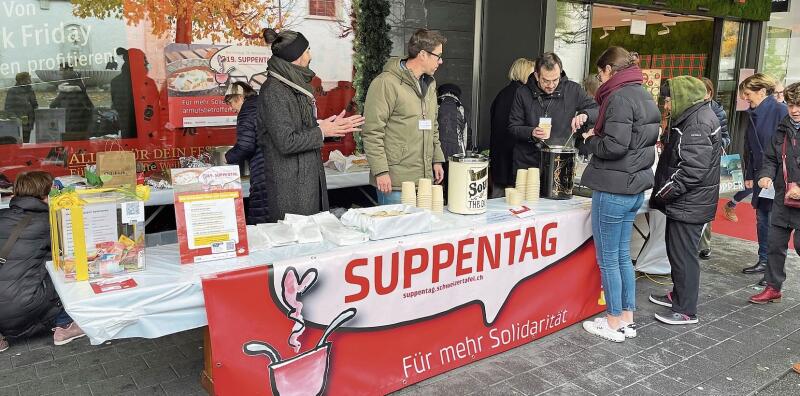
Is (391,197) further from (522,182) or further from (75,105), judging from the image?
(75,105)

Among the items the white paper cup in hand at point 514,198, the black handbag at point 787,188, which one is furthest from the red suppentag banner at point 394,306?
the black handbag at point 787,188

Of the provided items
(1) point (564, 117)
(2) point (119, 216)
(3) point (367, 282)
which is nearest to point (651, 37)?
(1) point (564, 117)

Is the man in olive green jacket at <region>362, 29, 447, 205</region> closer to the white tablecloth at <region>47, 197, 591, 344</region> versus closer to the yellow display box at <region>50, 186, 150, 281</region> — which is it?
the white tablecloth at <region>47, 197, 591, 344</region>

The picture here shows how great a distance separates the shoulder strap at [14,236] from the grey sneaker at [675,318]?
11.5ft

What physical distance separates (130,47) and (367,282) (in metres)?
3.02

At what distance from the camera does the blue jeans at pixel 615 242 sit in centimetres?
315

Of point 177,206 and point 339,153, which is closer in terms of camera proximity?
point 177,206

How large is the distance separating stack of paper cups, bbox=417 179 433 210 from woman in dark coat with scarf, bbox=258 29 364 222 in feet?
1.47

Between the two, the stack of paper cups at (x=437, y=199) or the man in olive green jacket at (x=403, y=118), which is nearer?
the stack of paper cups at (x=437, y=199)

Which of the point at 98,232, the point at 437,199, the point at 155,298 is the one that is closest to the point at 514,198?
the point at 437,199

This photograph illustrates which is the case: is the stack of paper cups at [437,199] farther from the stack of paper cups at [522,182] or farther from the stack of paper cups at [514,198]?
the stack of paper cups at [522,182]

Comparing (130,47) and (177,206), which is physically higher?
(130,47)

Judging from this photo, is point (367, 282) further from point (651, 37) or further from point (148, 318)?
point (651, 37)

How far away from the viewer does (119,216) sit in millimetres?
2154
